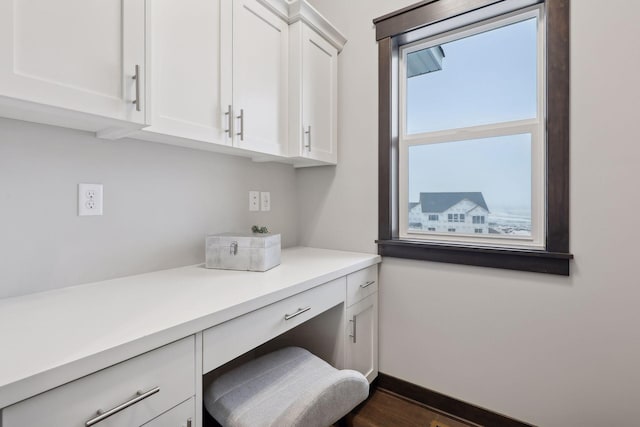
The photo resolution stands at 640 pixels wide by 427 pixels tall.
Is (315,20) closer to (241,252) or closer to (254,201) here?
(254,201)

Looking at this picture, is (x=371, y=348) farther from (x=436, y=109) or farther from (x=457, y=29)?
(x=457, y=29)

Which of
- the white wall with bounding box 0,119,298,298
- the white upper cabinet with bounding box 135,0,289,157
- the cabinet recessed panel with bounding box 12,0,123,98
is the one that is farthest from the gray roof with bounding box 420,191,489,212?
the cabinet recessed panel with bounding box 12,0,123,98

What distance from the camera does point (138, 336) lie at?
704 millimetres

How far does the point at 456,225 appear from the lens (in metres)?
1.69

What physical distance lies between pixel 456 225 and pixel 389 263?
0.43 meters

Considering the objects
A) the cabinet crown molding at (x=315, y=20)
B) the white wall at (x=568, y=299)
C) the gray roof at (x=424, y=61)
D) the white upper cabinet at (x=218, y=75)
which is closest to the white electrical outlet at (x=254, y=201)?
the white upper cabinet at (x=218, y=75)

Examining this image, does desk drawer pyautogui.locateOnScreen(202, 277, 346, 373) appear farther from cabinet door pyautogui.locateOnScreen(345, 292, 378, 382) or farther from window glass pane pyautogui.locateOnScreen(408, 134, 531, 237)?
window glass pane pyautogui.locateOnScreen(408, 134, 531, 237)

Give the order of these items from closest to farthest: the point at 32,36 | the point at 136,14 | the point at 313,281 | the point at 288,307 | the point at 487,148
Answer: the point at 32,36 → the point at 136,14 → the point at 288,307 → the point at 313,281 → the point at 487,148

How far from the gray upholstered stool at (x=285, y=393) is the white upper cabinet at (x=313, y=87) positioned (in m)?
1.04

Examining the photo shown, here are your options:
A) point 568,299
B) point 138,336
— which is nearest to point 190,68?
point 138,336

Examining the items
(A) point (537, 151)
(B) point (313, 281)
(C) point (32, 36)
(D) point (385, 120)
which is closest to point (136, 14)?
(C) point (32, 36)

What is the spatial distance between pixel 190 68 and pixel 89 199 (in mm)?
639

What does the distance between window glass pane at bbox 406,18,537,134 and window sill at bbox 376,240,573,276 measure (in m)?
0.68

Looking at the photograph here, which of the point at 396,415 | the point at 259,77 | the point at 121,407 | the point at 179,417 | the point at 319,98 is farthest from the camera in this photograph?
the point at 319,98
